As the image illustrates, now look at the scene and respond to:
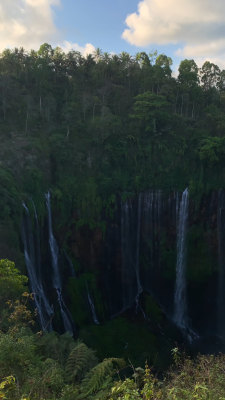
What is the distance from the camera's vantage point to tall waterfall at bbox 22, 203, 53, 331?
67.9 ft

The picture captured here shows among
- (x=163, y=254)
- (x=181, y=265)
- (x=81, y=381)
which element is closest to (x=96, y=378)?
(x=81, y=381)

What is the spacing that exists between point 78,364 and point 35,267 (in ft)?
46.7

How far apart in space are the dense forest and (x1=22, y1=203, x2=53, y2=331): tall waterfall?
132 millimetres

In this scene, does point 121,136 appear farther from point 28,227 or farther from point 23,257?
point 23,257

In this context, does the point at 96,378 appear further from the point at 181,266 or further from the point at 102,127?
the point at 102,127

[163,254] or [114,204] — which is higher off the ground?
[114,204]

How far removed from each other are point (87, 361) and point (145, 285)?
20.5 m

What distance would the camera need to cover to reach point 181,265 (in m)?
28.7

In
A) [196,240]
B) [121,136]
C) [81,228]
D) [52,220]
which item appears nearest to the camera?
[52,220]

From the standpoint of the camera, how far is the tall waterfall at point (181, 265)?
92.4ft

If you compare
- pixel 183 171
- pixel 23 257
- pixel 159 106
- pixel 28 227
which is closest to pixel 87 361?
pixel 23 257

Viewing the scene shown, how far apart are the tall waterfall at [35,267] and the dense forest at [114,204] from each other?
0.43ft

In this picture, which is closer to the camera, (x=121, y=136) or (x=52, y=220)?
(x=52, y=220)

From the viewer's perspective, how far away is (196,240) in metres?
28.5
